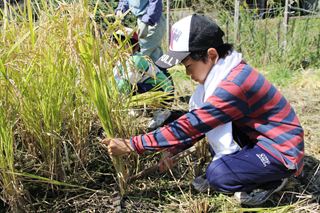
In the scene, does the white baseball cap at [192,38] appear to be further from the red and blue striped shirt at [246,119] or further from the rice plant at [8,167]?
the rice plant at [8,167]

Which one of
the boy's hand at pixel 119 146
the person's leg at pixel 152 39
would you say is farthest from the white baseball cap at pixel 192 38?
the person's leg at pixel 152 39

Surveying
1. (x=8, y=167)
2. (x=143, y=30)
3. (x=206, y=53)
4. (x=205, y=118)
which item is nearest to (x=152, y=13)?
(x=143, y=30)

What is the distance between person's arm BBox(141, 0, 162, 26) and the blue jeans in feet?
4.89

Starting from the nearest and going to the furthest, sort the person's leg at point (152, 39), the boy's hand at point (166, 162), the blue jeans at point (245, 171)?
1. the blue jeans at point (245, 171)
2. the boy's hand at point (166, 162)
3. the person's leg at point (152, 39)

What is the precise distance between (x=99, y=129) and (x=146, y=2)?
1357mm

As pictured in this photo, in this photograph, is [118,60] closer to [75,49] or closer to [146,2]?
[75,49]

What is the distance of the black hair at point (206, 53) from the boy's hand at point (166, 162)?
1.51 feet

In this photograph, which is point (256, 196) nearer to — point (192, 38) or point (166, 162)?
point (166, 162)

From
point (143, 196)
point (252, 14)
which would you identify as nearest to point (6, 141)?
point (143, 196)

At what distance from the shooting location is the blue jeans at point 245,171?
5.48 ft

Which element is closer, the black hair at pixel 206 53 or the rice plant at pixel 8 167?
the rice plant at pixel 8 167

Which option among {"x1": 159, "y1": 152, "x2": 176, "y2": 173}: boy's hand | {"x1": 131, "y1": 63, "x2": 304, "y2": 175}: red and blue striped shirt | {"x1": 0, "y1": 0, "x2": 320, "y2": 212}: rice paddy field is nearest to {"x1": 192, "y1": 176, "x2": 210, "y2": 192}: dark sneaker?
{"x1": 0, "y1": 0, "x2": 320, "y2": 212}: rice paddy field

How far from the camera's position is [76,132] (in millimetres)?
1736

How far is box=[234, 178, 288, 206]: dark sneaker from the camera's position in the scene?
5.60 ft
